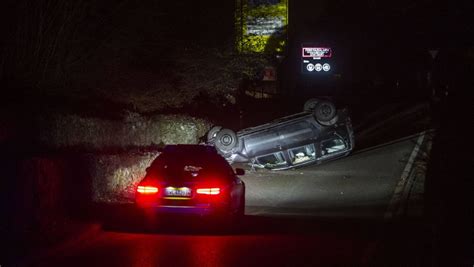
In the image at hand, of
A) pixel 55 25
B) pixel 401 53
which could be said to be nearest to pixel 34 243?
pixel 55 25

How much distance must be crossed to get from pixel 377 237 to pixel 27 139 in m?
7.95

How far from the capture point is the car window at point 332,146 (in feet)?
88.8

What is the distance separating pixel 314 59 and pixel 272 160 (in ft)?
82.4

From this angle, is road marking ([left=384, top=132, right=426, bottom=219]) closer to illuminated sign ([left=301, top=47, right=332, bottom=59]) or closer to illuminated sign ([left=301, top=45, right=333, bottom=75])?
illuminated sign ([left=301, top=45, right=333, bottom=75])

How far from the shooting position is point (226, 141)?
88.6ft

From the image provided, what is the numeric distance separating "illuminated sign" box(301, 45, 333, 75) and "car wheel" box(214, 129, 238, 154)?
985 inches

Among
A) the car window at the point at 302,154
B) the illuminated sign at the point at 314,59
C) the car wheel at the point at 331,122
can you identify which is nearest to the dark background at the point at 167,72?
the illuminated sign at the point at 314,59

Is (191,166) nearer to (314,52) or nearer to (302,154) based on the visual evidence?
(302,154)

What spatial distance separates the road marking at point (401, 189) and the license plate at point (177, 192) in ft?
15.9

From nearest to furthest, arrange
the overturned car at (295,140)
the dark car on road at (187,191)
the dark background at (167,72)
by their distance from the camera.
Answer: the dark car on road at (187,191) < the dark background at (167,72) < the overturned car at (295,140)

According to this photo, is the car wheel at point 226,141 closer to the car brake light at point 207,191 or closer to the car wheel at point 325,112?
the car wheel at point 325,112

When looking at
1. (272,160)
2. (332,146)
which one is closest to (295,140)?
(272,160)

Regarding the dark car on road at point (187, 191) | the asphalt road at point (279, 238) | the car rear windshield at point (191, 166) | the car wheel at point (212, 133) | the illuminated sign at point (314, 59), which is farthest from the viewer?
the illuminated sign at point (314, 59)

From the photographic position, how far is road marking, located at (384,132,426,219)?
17447 mm
